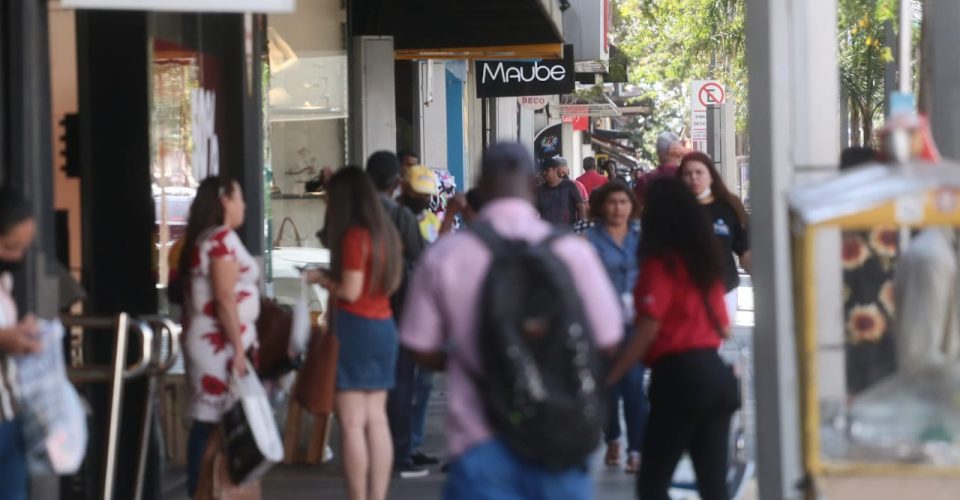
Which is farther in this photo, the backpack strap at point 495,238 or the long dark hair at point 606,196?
the long dark hair at point 606,196

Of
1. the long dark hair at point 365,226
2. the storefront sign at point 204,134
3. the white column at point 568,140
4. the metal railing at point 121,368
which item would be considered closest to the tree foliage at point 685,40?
the white column at point 568,140

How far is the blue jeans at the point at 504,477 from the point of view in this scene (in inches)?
177

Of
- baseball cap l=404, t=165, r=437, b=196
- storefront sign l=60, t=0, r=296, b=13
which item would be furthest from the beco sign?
storefront sign l=60, t=0, r=296, b=13

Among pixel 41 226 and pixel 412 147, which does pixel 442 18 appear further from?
pixel 41 226

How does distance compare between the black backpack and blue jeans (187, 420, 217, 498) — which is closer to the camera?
the black backpack

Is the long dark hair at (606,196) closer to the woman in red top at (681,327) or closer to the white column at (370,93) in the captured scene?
the woman in red top at (681,327)

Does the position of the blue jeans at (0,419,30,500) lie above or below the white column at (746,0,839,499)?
below

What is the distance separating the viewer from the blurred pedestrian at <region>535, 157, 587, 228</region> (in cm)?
1695

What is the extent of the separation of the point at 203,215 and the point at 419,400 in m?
2.83

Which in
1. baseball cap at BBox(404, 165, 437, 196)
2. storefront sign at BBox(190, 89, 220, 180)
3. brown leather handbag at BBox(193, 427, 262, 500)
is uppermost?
storefront sign at BBox(190, 89, 220, 180)

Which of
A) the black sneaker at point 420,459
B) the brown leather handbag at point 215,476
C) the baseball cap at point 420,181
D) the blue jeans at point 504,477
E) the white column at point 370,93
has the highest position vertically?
the white column at point 370,93

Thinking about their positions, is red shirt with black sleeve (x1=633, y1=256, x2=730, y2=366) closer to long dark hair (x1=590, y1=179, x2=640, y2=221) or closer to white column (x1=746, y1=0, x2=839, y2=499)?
white column (x1=746, y1=0, x2=839, y2=499)

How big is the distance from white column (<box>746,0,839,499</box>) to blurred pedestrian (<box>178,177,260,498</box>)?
225 centimetres

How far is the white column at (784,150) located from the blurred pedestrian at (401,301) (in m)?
2.81
